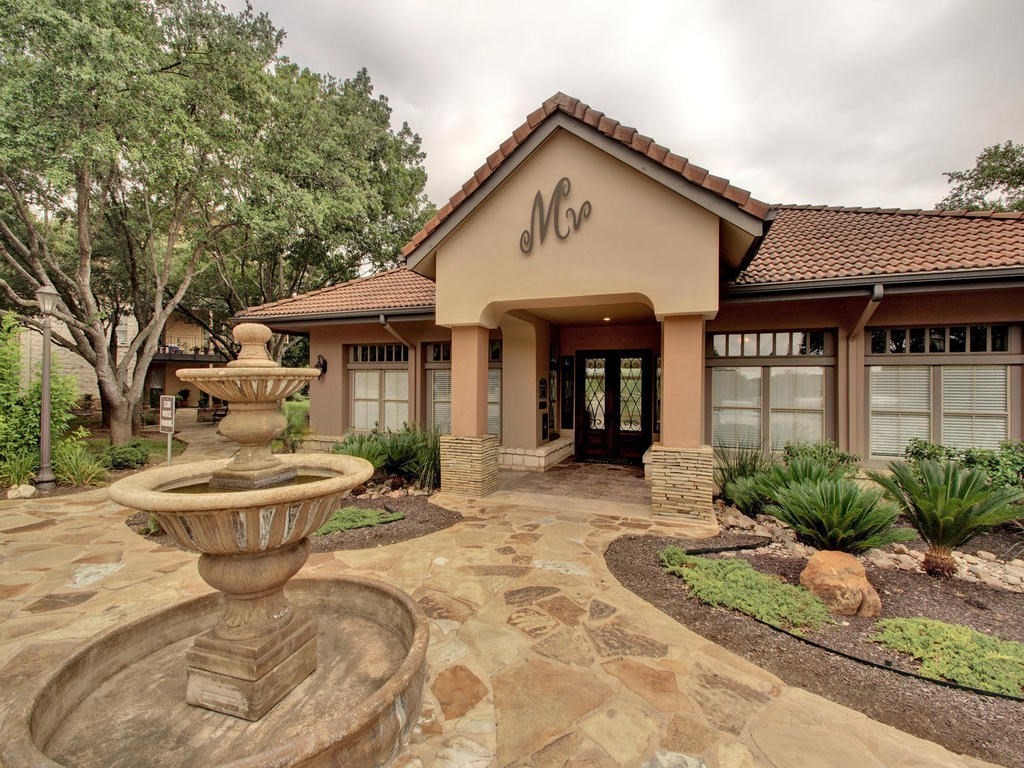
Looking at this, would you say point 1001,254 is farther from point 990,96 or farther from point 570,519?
point 990,96

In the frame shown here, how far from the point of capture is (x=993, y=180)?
667 inches

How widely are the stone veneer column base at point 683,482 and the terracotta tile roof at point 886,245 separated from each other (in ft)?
9.65

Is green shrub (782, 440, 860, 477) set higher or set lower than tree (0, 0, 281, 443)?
lower

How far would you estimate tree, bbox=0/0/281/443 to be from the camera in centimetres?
805

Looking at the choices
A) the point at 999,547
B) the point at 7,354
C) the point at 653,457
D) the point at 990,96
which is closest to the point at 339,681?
the point at 653,457

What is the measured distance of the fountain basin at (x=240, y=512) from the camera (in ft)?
6.81

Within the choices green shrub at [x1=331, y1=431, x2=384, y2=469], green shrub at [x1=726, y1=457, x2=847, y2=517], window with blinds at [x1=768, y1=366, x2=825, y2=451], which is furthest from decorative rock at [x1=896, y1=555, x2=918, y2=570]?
green shrub at [x1=331, y1=431, x2=384, y2=469]

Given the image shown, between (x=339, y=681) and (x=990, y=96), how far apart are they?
19.7 meters

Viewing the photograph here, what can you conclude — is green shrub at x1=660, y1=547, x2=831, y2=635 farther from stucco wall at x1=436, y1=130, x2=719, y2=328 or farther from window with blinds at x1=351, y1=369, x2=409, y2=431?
window with blinds at x1=351, y1=369, x2=409, y2=431

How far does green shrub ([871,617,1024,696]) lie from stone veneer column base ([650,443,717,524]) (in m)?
2.72

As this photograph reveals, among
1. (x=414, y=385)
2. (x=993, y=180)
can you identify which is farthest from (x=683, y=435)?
(x=993, y=180)

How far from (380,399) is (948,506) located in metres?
9.96

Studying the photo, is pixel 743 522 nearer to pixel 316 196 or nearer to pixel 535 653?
pixel 535 653

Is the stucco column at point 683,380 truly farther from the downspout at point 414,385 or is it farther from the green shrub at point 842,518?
the downspout at point 414,385
